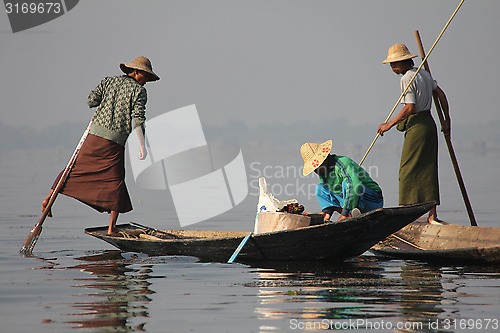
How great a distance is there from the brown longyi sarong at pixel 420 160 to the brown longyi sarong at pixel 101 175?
2726 millimetres

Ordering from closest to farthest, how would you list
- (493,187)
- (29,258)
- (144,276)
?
(144,276), (29,258), (493,187)

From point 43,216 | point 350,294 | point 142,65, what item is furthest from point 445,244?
point 43,216

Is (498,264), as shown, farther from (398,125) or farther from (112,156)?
(112,156)

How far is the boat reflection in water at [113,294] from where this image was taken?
623 centimetres

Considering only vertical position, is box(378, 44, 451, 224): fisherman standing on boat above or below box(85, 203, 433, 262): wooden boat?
above

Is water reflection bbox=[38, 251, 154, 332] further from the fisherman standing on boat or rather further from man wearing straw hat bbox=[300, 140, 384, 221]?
the fisherman standing on boat

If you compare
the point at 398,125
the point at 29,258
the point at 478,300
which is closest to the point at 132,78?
the point at 29,258

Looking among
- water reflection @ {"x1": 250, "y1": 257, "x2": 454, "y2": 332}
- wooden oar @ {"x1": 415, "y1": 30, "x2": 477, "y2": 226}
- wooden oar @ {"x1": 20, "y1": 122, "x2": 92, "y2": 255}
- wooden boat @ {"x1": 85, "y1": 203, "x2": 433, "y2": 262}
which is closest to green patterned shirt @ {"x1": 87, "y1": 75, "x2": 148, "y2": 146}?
wooden oar @ {"x1": 20, "y1": 122, "x2": 92, "y2": 255}

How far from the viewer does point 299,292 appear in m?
7.36

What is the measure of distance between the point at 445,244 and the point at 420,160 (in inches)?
34.6

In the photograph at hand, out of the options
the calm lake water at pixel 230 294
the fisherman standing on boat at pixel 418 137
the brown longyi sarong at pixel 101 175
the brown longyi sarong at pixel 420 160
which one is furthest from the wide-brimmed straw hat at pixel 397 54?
the brown longyi sarong at pixel 101 175

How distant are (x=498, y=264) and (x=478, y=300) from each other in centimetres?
174

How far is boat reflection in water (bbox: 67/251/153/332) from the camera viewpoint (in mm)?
6230

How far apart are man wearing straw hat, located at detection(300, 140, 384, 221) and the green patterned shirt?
69.7 inches
